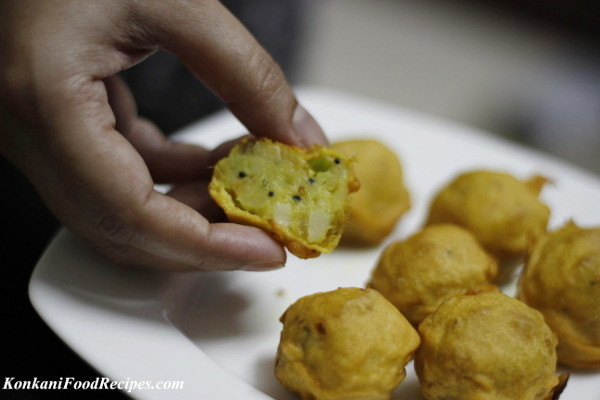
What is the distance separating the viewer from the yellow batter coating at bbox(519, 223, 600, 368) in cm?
149

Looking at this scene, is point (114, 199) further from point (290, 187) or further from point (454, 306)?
point (454, 306)

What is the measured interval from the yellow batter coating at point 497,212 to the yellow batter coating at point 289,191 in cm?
47

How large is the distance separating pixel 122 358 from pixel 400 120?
1.46m

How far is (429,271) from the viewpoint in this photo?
157cm

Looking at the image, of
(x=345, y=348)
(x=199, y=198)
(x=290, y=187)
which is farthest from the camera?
(x=199, y=198)

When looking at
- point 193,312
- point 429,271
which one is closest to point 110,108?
point 193,312

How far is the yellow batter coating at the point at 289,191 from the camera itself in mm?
1428

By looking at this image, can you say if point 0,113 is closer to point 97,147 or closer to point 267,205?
point 97,147

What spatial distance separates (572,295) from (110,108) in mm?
1120

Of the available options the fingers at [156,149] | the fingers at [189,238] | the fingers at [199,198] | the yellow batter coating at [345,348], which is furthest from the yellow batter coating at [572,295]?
the fingers at [156,149]

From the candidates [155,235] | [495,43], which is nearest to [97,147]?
[155,235]

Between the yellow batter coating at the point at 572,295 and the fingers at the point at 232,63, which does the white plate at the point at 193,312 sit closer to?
the yellow batter coating at the point at 572,295

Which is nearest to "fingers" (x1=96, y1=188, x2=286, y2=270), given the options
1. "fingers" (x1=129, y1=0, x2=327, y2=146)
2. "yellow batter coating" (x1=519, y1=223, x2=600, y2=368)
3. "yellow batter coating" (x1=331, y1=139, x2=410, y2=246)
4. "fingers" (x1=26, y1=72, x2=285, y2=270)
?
"fingers" (x1=26, y1=72, x2=285, y2=270)

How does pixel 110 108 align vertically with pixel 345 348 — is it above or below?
above
